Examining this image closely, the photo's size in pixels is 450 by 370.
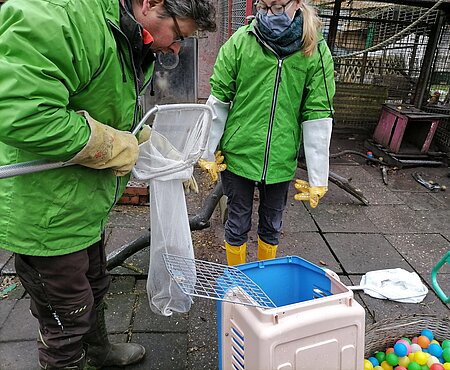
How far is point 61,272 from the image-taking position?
1482 millimetres

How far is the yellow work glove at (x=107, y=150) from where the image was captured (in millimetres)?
1306

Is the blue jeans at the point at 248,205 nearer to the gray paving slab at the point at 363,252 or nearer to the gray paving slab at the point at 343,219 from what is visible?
the gray paving slab at the point at 363,252

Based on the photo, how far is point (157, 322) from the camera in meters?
2.48

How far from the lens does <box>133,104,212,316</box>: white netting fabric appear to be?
181cm

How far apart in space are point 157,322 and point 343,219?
2.30m

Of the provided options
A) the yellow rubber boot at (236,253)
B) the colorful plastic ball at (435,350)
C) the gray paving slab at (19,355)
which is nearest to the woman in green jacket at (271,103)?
the yellow rubber boot at (236,253)

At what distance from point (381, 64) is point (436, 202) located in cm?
293

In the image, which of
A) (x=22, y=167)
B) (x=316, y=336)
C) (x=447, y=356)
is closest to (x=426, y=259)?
(x=447, y=356)

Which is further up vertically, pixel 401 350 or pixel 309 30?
pixel 309 30

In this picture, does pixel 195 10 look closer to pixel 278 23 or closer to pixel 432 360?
pixel 278 23

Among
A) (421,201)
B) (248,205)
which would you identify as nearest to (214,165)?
(248,205)

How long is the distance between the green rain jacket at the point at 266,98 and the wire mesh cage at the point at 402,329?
1000 millimetres

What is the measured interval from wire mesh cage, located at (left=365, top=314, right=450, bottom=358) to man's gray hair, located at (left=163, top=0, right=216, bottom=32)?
71.5 inches

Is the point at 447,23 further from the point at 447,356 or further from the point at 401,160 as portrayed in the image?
the point at 447,356
